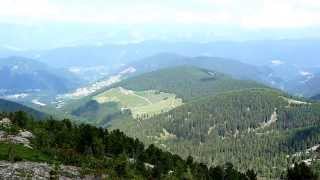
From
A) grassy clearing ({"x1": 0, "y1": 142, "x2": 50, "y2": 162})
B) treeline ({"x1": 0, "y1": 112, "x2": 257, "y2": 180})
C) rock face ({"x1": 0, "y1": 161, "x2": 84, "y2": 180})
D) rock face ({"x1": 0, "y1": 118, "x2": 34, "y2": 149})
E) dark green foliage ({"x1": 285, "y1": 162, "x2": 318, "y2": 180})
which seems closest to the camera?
rock face ({"x1": 0, "y1": 161, "x2": 84, "y2": 180})

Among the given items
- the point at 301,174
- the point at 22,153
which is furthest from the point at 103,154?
the point at 301,174

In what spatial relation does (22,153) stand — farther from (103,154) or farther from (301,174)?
(301,174)

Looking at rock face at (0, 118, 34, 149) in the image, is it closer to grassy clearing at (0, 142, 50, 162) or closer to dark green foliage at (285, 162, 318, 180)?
grassy clearing at (0, 142, 50, 162)

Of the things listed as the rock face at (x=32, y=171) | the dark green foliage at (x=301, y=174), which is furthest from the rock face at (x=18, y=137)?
the dark green foliage at (x=301, y=174)

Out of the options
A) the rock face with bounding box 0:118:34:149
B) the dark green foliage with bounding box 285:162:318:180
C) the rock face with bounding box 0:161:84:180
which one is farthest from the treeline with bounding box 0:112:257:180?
the dark green foliage with bounding box 285:162:318:180

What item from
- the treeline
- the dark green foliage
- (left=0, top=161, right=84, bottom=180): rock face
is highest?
(left=0, top=161, right=84, bottom=180): rock face

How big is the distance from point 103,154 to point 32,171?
95.2 feet

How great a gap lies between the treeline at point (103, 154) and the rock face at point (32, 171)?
4.16m

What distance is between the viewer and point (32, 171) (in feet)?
247

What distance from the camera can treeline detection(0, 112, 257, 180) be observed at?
290ft

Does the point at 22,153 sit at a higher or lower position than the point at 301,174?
higher

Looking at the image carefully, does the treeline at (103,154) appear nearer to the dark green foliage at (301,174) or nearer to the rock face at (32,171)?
the rock face at (32,171)

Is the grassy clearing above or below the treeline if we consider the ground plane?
above

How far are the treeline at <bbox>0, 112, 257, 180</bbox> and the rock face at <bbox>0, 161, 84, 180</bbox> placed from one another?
4.16 metres
